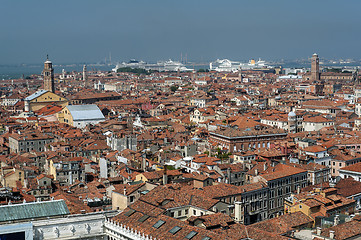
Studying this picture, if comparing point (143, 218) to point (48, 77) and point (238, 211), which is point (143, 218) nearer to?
point (238, 211)

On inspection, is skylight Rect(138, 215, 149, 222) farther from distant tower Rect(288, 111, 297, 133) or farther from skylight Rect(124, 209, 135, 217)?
distant tower Rect(288, 111, 297, 133)

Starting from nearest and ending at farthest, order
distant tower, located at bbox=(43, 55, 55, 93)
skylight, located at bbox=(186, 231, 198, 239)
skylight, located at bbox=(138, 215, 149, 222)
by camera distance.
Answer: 1. skylight, located at bbox=(186, 231, 198, 239)
2. skylight, located at bbox=(138, 215, 149, 222)
3. distant tower, located at bbox=(43, 55, 55, 93)

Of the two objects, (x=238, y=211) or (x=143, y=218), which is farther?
(x=238, y=211)

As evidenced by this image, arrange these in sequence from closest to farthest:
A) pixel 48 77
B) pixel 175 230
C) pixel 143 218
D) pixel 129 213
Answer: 1. pixel 175 230
2. pixel 143 218
3. pixel 129 213
4. pixel 48 77

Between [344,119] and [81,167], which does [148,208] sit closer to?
[81,167]

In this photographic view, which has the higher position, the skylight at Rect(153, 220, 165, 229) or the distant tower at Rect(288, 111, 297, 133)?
the skylight at Rect(153, 220, 165, 229)

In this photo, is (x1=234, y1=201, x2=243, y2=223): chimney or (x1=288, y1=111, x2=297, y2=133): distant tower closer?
(x1=234, y1=201, x2=243, y2=223): chimney

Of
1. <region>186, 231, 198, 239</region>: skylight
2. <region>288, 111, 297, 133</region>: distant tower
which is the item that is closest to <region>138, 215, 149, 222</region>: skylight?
<region>186, 231, 198, 239</region>: skylight

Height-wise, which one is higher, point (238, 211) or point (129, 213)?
point (129, 213)

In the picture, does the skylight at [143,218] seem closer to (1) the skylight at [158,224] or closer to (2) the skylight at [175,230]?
(1) the skylight at [158,224]

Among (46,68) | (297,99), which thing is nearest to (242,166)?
(297,99)

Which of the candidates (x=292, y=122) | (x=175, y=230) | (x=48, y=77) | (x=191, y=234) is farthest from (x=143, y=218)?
(x=48, y=77)

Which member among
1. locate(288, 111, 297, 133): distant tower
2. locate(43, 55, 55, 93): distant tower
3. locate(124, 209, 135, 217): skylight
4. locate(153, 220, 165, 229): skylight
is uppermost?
locate(43, 55, 55, 93): distant tower

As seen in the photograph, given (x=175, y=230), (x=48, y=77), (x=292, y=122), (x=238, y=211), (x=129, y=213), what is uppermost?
(x=48, y=77)
